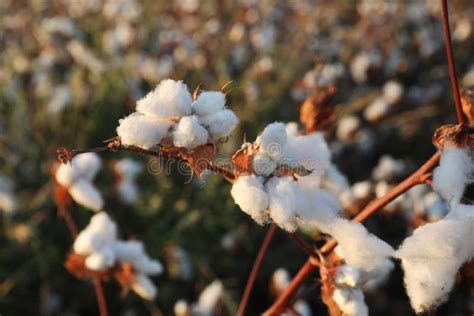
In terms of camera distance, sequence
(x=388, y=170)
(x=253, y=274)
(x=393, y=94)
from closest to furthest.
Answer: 1. (x=253, y=274)
2. (x=388, y=170)
3. (x=393, y=94)

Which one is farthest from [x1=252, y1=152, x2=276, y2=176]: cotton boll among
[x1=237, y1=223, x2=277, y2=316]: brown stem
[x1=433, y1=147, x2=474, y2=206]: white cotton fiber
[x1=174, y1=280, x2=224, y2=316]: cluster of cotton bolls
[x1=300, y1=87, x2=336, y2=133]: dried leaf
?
[x1=174, y1=280, x2=224, y2=316]: cluster of cotton bolls

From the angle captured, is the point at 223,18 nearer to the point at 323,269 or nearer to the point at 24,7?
the point at 24,7

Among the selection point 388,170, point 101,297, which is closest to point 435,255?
point 101,297

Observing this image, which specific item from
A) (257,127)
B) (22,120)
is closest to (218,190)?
(257,127)

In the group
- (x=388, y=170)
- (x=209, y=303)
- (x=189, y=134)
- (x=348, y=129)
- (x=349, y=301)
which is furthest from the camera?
(x=348, y=129)

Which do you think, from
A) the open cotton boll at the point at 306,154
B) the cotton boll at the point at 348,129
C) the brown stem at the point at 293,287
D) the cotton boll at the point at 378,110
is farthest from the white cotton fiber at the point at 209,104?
the cotton boll at the point at 378,110

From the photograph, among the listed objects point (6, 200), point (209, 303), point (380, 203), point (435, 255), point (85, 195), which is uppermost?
point (6, 200)

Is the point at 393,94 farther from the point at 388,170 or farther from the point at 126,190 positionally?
the point at 126,190
